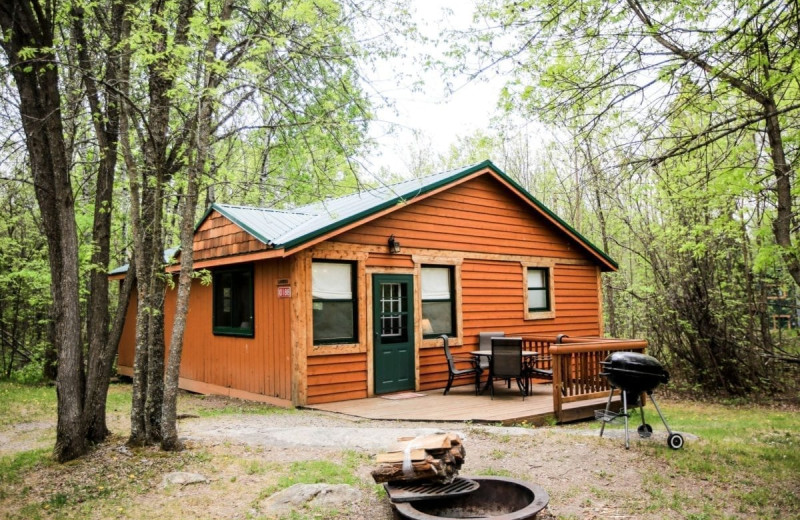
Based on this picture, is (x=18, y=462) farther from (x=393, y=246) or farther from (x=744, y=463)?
(x=744, y=463)

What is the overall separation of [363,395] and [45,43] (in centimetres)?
678

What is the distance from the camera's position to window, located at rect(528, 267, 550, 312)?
13.4m

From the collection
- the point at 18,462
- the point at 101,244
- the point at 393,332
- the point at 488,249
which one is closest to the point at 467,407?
the point at 393,332

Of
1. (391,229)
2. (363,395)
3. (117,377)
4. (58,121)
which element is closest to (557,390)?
(363,395)

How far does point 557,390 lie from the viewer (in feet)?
27.4

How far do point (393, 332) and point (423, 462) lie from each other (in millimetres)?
6337

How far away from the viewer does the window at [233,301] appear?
1077cm

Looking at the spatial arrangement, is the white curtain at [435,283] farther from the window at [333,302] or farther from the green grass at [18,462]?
the green grass at [18,462]

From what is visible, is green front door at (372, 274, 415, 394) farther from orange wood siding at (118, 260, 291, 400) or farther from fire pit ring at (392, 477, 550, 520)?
fire pit ring at (392, 477, 550, 520)

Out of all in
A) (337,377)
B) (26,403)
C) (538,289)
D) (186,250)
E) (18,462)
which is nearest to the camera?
(18,462)

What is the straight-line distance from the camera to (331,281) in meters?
10.0

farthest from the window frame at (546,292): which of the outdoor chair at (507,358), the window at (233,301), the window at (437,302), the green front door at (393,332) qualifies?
the window at (233,301)

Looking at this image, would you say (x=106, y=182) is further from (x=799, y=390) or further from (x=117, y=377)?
(x=799, y=390)

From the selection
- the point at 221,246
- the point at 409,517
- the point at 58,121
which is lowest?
the point at 409,517
